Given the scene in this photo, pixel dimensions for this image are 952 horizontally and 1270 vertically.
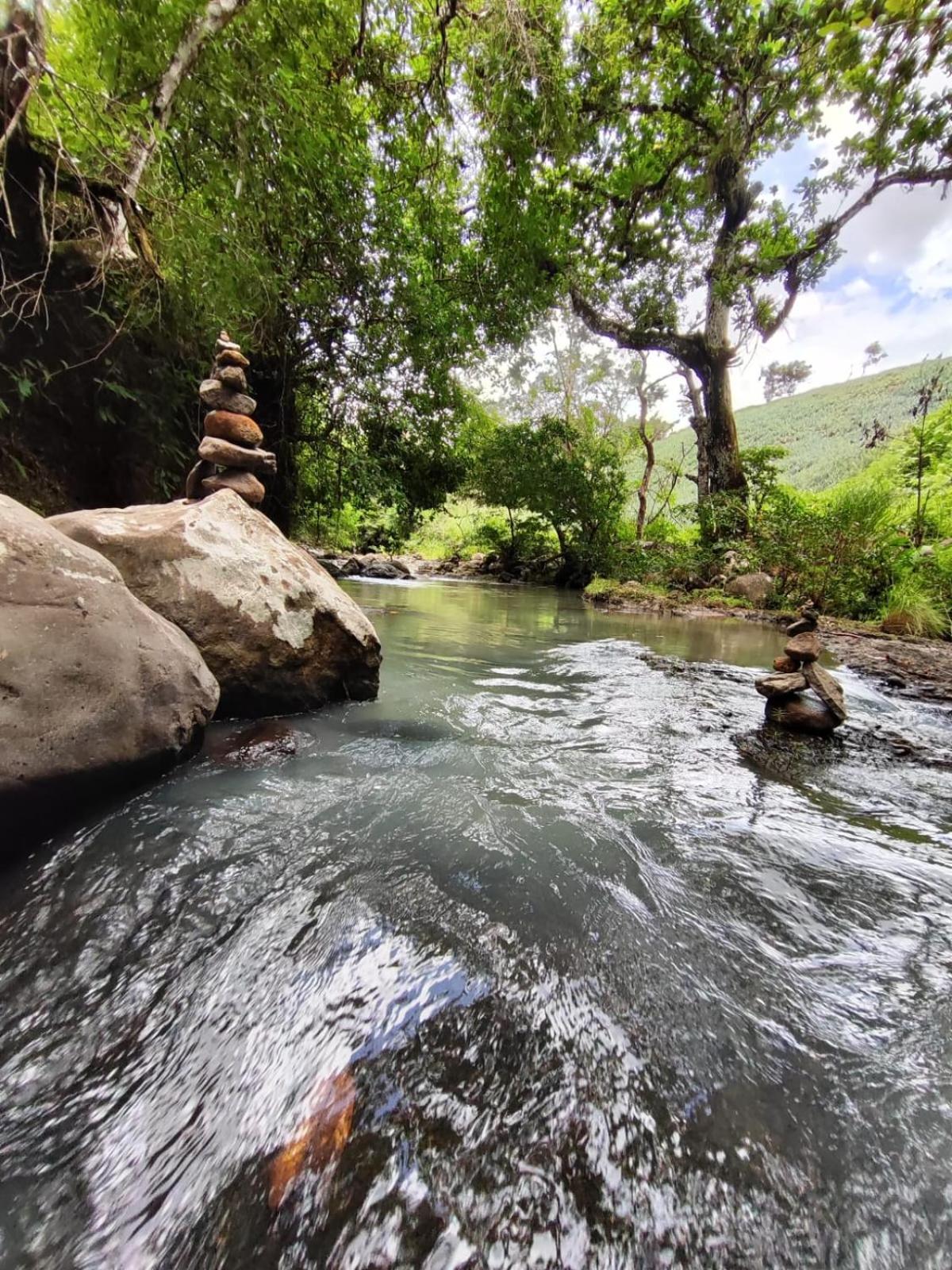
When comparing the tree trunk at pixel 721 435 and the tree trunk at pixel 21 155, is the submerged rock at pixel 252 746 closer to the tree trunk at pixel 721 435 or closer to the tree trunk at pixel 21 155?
the tree trunk at pixel 21 155

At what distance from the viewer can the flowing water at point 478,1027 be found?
2.42ft

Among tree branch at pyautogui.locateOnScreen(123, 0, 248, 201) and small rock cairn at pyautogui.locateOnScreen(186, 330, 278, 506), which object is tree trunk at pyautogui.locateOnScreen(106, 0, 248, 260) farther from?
small rock cairn at pyautogui.locateOnScreen(186, 330, 278, 506)

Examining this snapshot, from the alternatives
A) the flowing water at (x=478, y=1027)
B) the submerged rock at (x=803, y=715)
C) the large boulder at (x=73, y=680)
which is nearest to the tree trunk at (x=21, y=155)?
the large boulder at (x=73, y=680)

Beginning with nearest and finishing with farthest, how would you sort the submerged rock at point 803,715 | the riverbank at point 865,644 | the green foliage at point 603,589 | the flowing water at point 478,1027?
the flowing water at point 478,1027 → the submerged rock at point 803,715 → the riverbank at point 865,644 → the green foliage at point 603,589

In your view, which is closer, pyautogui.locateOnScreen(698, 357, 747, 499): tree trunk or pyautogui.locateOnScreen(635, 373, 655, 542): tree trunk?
pyautogui.locateOnScreen(698, 357, 747, 499): tree trunk

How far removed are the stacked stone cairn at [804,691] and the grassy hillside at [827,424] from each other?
20217 mm

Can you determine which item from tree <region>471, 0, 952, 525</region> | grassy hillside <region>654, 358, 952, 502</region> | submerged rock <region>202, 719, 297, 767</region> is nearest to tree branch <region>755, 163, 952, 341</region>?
tree <region>471, 0, 952, 525</region>

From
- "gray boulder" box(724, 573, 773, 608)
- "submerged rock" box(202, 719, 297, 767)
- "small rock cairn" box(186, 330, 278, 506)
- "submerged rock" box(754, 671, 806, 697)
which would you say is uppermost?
"small rock cairn" box(186, 330, 278, 506)

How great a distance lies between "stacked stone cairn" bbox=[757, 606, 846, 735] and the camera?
2.88 m

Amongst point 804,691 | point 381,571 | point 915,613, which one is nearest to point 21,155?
point 804,691

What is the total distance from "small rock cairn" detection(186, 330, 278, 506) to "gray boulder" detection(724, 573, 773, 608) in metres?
8.59

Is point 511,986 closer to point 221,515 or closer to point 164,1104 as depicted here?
point 164,1104

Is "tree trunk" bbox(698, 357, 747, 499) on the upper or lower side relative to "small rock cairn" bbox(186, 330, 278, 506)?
upper

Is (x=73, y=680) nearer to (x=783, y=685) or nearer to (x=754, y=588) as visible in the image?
(x=783, y=685)
